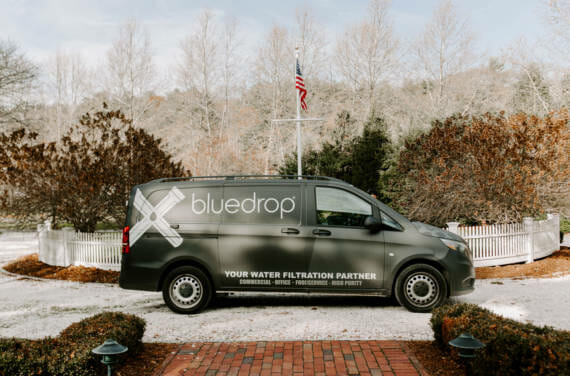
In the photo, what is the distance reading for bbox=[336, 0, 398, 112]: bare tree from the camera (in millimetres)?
38000

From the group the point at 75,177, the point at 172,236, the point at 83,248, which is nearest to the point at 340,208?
the point at 172,236

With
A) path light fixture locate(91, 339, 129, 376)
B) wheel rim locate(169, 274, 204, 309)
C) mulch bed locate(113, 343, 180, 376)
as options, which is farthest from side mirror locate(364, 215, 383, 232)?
path light fixture locate(91, 339, 129, 376)

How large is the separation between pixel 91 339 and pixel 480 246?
10.1 m

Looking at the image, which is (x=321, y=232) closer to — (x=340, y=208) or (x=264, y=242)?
(x=340, y=208)

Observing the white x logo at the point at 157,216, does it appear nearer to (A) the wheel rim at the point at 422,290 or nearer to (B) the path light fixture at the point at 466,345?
(A) the wheel rim at the point at 422,290

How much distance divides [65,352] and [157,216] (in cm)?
336

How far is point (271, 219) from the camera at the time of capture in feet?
24.3

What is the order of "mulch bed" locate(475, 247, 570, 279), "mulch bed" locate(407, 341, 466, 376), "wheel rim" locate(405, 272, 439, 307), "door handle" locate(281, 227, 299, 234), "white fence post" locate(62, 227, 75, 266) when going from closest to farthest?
"mulch bed" locate(407, 341, 466, 376)
"wheel rim" locate(405, 272, 439, 307)
"door handle" locate(281, 227, 299, 234)
"mulch bed" locate(475, 247, 570, 279)
"white fence post" locate(62, 227, 75, 266)

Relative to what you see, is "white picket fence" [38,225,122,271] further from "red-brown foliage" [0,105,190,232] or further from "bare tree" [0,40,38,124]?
"bare tree" [0,40,38,124]

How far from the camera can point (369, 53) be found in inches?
1502

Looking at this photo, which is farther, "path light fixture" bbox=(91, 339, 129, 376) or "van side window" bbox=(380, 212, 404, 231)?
"van side window" bbox=(380, 212, 404, 231)

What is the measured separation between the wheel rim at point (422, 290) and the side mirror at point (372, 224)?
89cm

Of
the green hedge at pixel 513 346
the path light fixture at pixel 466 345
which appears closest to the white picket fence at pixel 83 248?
the green hedge at pixel 513 346

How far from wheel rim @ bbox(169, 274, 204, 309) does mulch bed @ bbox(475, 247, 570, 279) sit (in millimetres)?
6729
